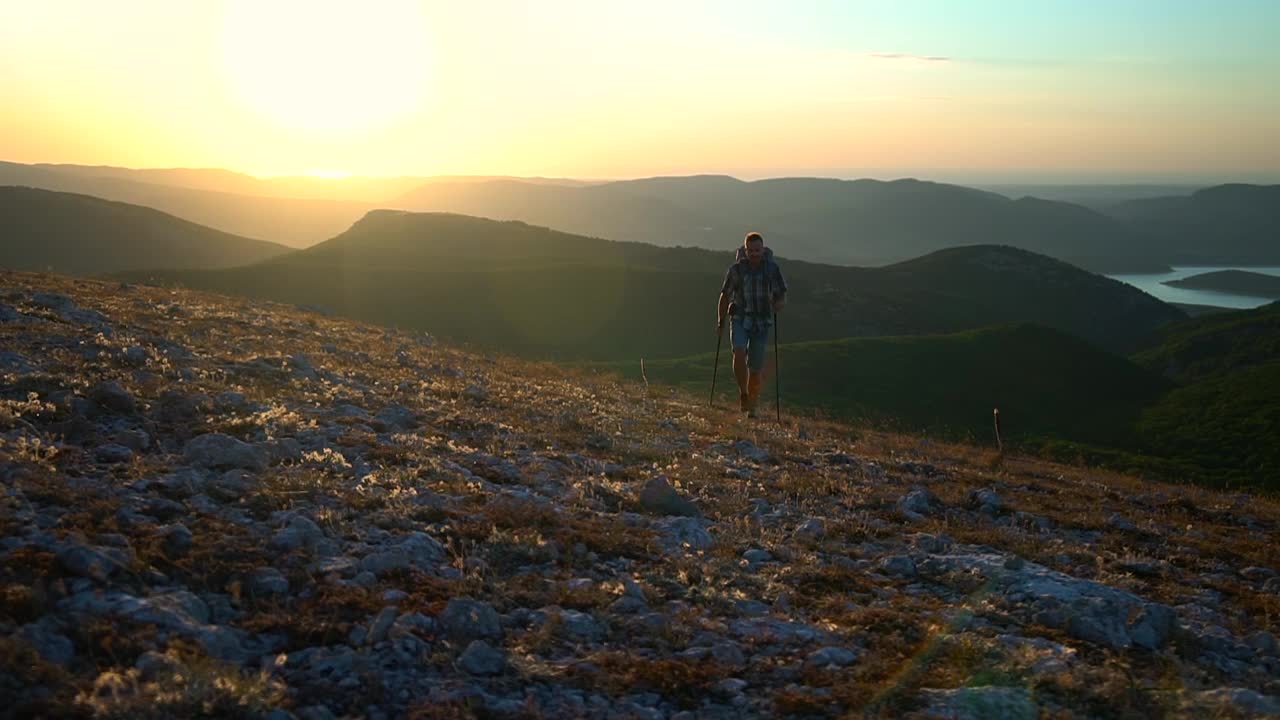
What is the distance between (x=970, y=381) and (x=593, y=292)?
35281 mm

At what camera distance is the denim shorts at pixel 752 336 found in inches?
601

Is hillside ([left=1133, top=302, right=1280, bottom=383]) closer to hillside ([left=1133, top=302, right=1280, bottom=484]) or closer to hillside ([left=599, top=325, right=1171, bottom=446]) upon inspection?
hillside ([left=599, top=325, right=1171, bottom=446])

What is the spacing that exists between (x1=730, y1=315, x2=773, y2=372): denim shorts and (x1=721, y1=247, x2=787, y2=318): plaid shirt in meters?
0.14

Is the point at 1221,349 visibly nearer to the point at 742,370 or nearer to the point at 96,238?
the point at 742,370

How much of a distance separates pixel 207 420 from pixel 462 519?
3387 mm

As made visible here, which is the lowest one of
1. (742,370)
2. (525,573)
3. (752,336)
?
(525,573)

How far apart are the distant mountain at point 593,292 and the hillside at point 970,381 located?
19503mm

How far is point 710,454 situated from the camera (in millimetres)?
11523

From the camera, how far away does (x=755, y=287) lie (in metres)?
15.1

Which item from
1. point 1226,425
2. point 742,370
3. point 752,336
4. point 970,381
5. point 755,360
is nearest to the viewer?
point 752,336

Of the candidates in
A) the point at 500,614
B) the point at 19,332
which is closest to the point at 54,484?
the point at 500,614

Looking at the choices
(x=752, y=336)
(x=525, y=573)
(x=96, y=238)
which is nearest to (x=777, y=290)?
(x=752, y=336)

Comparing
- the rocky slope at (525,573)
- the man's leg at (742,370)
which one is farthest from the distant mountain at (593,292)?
the rocky slope at (525,573)

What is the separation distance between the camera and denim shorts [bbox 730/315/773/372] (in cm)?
1526
